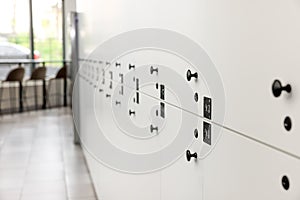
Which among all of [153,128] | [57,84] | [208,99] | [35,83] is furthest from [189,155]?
[57,84]

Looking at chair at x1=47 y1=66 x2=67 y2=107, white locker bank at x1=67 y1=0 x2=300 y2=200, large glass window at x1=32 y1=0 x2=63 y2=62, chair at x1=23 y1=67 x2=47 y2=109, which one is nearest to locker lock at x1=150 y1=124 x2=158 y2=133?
white locker bank at x1=67 y1=0 x2=300 y2=200

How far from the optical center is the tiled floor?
3562 millimetres

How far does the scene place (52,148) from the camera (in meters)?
5.14

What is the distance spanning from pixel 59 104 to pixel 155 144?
24.8 ft

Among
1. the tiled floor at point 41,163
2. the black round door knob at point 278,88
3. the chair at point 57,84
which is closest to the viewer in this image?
the black round door knob at point 278,88

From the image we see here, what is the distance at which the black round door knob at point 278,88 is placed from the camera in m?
0.73

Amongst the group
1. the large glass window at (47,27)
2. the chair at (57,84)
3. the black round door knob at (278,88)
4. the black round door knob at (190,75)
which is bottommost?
the chair at (57,84)

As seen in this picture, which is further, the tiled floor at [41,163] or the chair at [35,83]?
the chair at [35,83]

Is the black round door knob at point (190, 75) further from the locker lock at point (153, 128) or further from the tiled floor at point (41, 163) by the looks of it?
the tiled floor at point (41, 163)

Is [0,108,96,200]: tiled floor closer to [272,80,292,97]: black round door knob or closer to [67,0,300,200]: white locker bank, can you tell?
[67,0,300,200]: white locker bank

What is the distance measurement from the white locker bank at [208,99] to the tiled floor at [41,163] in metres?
1.48

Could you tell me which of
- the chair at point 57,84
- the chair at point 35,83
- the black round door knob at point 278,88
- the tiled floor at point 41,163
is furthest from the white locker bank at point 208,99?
the chair at point 57,84

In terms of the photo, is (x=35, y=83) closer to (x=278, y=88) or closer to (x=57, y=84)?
(x=57, y=84)

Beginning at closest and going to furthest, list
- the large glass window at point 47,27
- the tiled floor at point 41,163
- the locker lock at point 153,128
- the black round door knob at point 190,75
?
the black round door knob at point 190,75, the locker lock at point 153,128, the tiled floor at point 41,163, the large glass window at point 47,27
